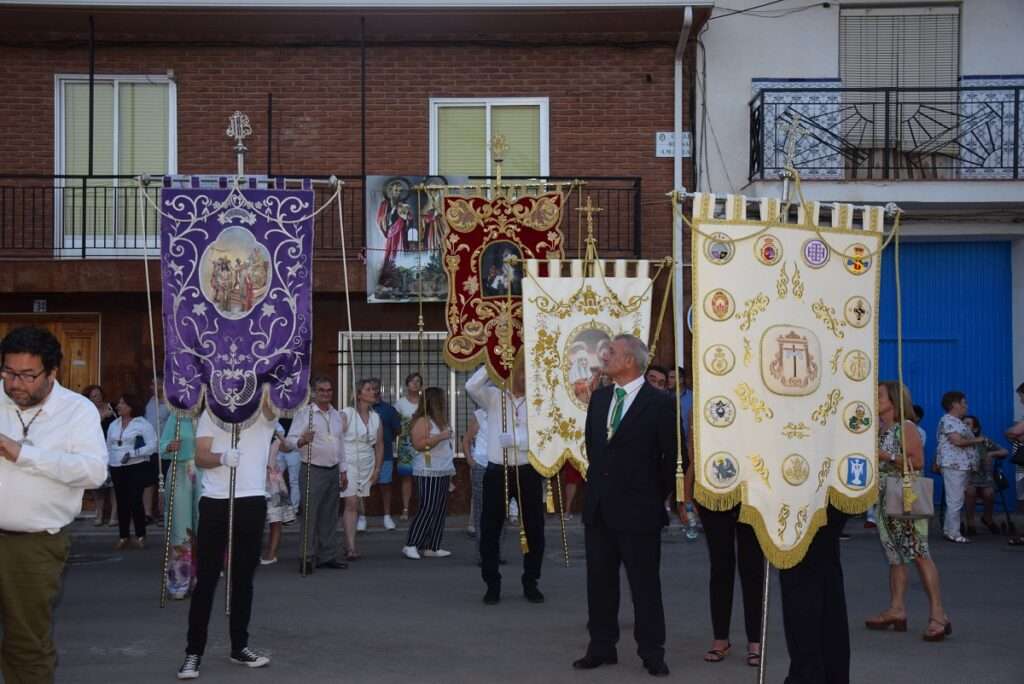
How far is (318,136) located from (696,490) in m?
13.2

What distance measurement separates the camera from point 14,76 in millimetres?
19375

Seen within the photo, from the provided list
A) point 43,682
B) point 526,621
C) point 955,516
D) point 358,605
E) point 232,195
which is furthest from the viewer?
point 955,516

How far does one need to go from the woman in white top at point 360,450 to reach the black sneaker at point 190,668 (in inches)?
231

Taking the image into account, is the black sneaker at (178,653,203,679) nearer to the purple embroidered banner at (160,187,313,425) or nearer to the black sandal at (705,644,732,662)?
the purple embroidered banner at (160,187,313,425)

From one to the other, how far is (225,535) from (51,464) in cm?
226

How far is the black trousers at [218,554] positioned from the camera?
8.19m

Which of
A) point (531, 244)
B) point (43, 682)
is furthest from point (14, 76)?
point (43, 682)

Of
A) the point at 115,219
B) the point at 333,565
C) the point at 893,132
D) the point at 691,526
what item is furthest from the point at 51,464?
the point at 893,132

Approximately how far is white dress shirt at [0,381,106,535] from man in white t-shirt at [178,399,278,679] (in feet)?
5.86

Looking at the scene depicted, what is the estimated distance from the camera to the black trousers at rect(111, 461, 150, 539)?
15.1m

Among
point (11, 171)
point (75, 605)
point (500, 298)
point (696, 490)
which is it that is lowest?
point (75, 605)

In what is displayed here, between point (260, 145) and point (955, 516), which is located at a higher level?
point (260, 145)

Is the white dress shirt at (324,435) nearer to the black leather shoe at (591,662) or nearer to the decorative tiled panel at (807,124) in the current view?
the black leather shoe at (591,662)

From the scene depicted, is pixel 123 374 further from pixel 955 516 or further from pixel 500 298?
pixel 955 516
